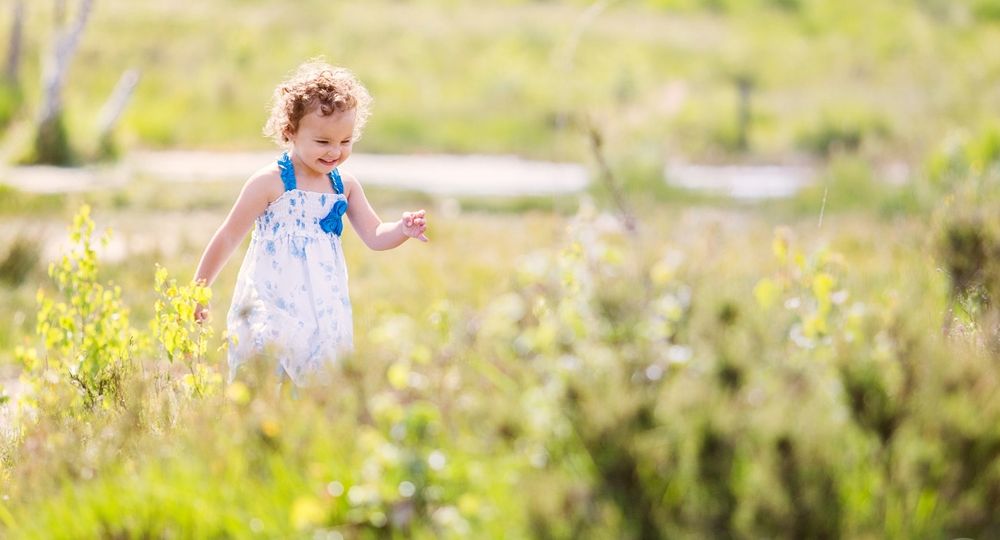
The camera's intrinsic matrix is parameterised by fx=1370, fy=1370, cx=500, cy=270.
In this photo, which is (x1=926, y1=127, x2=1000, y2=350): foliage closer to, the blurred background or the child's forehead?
the blurred background

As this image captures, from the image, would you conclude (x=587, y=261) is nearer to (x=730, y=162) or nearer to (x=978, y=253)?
(x=978, y=253)

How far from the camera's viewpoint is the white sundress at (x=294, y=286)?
15.6 ft

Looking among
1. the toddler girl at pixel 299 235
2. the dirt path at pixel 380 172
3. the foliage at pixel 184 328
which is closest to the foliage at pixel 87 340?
the foliage at pixel 184 328

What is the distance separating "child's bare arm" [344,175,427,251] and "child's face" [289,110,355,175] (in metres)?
0.18

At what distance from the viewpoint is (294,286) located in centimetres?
483

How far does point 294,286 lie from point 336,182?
441 mm

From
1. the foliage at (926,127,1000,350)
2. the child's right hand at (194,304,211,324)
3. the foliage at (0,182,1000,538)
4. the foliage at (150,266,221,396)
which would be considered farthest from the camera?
the child's right hand at (194,304,211,324)

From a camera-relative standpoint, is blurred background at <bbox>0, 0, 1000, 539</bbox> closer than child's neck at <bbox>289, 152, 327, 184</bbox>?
Yes

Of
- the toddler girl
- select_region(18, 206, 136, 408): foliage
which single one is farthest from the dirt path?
the toddler girl

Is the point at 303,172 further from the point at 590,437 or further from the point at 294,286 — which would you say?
the point at 590,437

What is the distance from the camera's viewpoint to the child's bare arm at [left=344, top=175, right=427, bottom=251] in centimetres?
482

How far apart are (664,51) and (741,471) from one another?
2727cm

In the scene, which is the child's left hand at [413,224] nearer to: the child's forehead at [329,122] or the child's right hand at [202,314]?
the child's forehead at [329,122]

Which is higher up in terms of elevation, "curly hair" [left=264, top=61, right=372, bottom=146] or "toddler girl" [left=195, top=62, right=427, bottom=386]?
"curly hair" [left=264, top=61, right=372, bottom=146]
